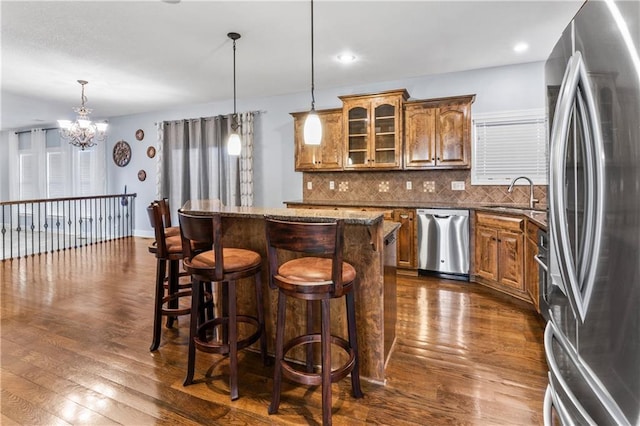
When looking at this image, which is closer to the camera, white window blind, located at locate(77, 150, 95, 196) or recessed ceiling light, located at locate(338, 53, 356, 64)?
Answer: recessed ceiling light, located at locate(338, 53, 356, 64)

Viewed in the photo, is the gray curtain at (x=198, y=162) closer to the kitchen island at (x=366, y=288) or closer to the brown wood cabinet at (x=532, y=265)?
the kitchen island at (x=366, y=288)

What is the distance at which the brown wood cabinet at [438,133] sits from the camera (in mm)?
4340

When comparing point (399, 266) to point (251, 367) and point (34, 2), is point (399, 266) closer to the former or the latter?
point (251, 367)

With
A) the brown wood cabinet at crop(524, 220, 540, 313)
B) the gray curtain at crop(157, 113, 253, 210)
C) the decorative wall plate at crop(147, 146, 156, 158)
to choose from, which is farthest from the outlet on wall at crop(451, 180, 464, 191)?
the decorative wall plate at crop(147, 146, 156, 158)

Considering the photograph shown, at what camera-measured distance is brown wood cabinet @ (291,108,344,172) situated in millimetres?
4996

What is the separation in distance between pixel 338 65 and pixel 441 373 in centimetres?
369

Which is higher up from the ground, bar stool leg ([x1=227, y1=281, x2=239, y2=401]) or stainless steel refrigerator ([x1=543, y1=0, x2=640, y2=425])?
stainless steel refrigerator ([x1=543, y1=0, x2=640, y2=425])

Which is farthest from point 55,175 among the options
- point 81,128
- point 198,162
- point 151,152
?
point 198,162

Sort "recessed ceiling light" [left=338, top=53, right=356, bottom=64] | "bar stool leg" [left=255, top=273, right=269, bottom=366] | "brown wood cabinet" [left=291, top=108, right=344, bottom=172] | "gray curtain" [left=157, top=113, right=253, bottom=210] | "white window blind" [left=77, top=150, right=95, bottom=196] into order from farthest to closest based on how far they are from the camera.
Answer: "white window blind" [left=77, top=150, right=95, bottom=196]
"gray curtain" [left=157, top=113, right=253, bottom=210]
"brown wood cabinet" [left=291, top=108, right=344, bottom=172]
"recessed ceiling light" [left=338, top=53, right=356, bottom=64]
"bar stool leg" [left=255, top=273, right=269, bottom=366]

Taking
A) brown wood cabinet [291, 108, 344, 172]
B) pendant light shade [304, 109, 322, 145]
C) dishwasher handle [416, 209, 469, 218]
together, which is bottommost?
dishwasher handle [416, 209, 469, 218]

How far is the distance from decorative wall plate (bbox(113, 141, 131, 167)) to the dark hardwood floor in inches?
175

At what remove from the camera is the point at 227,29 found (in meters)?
3.38

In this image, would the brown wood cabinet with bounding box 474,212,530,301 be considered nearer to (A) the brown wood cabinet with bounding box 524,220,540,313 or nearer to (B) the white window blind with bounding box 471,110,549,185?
(A) the brown wood cabinet with bounding box 524,220,540,313

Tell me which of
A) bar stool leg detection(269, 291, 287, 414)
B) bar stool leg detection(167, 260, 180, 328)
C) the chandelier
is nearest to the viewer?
bar stool leg detection(269, 291, 287, 414)
